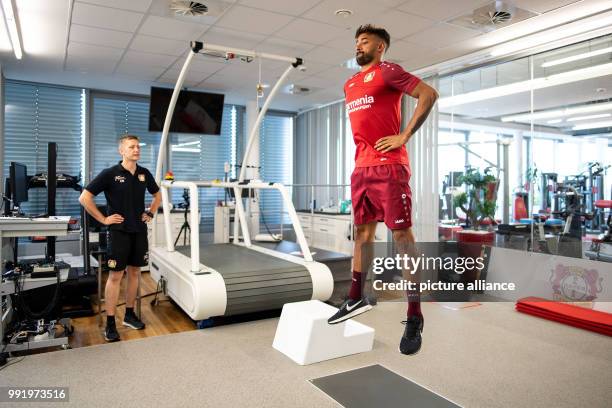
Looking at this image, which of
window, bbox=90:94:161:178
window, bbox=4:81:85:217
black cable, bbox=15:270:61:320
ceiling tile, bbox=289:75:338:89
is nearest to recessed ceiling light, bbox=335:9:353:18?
ceiling tile, bbox=289:75:338:89

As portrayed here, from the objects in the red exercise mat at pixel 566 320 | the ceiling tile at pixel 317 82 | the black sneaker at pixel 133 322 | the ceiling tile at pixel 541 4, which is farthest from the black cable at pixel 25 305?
the ceiling tile at pixel 541 4

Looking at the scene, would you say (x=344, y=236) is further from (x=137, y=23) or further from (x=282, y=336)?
(x=137, y=23)

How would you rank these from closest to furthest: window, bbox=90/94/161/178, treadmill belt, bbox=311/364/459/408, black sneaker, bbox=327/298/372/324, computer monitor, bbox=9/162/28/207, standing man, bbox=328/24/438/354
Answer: standing man, bbox=328/24/438/354, black sneaker, bbox=327/298/372/324, treadmill belt, bbox=311/364/459/408, computer monitor, bbox=9/162/28/207, window, bbox=90/94/161/178

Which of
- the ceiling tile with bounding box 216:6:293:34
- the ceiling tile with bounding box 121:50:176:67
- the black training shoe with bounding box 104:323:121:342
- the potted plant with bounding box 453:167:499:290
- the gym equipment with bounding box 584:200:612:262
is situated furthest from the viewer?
the ceiling tile with bounding box 121:50:176:67

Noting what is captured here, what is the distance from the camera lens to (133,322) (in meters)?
4.08

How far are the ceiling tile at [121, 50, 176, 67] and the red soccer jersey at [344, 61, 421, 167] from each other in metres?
4.39

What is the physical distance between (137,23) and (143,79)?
2386mm

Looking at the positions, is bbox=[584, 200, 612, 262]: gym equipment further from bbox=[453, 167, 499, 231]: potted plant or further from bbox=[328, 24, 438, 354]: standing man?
bbox=[328, 24, 438, 354]: standing man

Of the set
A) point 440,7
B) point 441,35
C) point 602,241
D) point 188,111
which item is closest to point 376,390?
point 602,241

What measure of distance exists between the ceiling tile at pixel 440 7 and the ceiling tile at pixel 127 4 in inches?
91.9

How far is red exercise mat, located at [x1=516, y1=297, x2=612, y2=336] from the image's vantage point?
396cm

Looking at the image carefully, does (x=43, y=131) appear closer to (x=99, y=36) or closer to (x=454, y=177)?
(x=99, y=36)

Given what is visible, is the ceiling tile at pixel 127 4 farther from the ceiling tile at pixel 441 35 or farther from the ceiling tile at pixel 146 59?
the ceiling tile at pixel 441 35

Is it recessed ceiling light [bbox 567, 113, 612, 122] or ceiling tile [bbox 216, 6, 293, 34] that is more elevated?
ceiling tile [bbox 216, 6, 293, 34]
